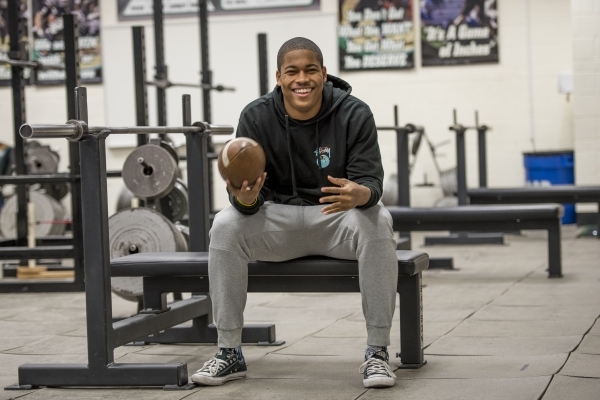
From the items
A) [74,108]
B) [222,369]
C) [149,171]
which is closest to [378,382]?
[222,369]

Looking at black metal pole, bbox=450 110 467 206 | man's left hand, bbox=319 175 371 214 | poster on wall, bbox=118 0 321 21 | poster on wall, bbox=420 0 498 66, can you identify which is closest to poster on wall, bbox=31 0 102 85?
poster on wall, bbox=118 0 321 21

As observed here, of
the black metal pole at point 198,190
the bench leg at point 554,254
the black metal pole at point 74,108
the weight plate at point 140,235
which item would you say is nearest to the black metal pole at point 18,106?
the black metal pole at point 74,108

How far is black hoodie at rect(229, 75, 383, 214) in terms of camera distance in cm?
266

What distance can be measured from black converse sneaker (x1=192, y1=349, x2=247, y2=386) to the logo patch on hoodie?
1.96 feet

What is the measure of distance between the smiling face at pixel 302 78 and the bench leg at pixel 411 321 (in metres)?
0.61

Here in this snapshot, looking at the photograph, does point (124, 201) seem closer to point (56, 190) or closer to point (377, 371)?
point (56, 190)

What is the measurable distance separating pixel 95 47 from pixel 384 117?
10.0 ft

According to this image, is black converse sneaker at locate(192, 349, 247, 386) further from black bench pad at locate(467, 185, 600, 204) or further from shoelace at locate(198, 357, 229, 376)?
black bench pad at locate(467, 185, 600, 204)

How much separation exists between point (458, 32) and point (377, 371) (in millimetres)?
6496

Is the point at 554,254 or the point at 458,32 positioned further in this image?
the point at 458,32

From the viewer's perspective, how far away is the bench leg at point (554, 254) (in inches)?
192

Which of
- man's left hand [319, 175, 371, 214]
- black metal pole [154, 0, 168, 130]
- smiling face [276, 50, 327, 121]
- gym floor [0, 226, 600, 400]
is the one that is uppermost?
black metal pole [154, 0, 168, 130]

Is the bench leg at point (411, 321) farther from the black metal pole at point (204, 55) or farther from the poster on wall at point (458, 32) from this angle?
the poster on wall at point (458, 32)

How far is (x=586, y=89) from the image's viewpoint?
7.76m
